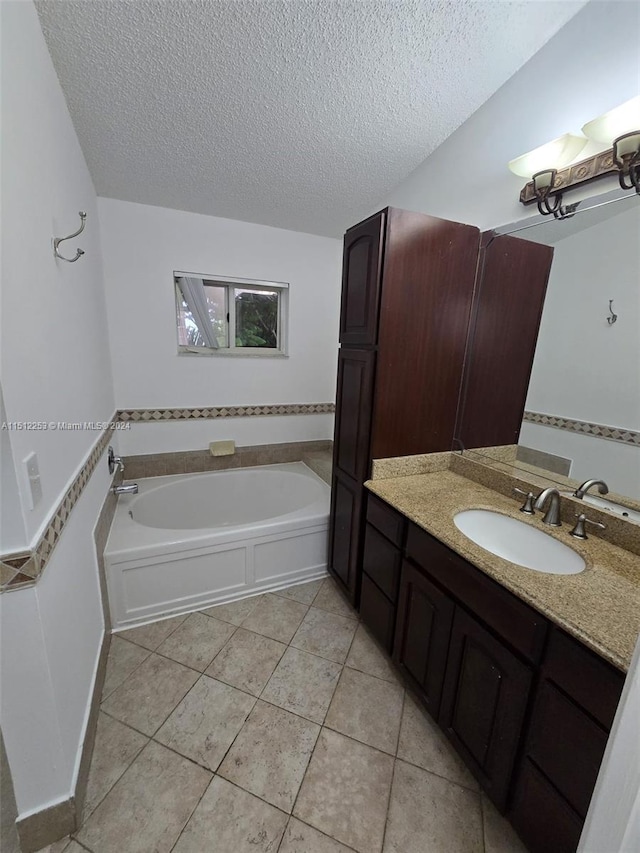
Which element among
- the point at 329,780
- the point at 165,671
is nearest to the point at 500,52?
the point at 329,780

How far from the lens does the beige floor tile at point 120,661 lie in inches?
56.7

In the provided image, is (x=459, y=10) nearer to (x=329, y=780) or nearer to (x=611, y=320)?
(x=611, y=320)

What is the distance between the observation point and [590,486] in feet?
3.99

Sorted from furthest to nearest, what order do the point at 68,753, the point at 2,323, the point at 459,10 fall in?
1. the point at 459,10
2. the point at 68,753
3. the point at 2,323

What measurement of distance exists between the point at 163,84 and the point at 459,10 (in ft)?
3.71

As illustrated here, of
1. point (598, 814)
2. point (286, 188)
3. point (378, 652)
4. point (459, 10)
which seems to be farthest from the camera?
point (286, 188)

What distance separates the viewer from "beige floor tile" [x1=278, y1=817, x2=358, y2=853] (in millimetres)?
974

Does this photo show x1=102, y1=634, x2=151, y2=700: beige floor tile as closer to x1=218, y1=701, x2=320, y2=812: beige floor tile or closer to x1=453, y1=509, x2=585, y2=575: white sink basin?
x1=218, y1=701, x2=320, y2=812: beige floor tile

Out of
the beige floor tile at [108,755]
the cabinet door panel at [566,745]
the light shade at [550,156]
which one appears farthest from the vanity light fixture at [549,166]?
the beige floor tile at [108,755]

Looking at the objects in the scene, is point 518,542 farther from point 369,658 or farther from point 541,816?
point 369,658

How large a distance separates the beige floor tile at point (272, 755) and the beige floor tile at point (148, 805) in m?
0.12

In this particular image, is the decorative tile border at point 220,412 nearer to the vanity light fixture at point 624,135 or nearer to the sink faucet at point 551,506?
the sink faucet at point 551,506

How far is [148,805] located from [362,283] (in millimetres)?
2103

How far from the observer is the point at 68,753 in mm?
990
